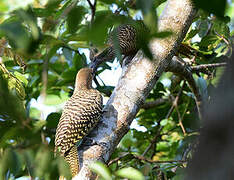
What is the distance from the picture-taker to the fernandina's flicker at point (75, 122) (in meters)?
3.46

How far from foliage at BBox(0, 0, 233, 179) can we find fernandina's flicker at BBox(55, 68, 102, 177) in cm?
14

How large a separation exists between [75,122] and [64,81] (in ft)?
5.38

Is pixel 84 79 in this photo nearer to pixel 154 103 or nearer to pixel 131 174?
pixel 154 103

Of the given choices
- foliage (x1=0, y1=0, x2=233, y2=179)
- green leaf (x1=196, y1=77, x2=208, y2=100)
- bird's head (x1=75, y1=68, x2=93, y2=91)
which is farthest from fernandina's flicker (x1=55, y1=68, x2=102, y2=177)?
green leaf (x1=196, y1=77, x2=208, y2=100)

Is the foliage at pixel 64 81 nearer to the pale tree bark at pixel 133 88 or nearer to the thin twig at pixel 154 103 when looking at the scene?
the thin twig at pixel 154 103

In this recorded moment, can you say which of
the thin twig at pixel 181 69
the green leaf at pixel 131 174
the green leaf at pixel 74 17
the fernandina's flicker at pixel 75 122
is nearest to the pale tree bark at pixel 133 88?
the fernandina's flicker at pixel 75 122

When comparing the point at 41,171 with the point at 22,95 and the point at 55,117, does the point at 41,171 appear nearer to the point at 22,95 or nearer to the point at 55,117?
the point at 22,95

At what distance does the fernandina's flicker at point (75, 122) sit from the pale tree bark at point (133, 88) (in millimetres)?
216

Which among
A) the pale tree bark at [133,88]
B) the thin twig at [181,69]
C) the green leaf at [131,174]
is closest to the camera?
the green leaf at [131,174]

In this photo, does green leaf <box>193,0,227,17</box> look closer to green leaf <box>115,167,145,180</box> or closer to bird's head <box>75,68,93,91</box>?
green leaf <box>115,167,145,180</box>

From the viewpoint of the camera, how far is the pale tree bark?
306cm

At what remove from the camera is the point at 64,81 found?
533 cm

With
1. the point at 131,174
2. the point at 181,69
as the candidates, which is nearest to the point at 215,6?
the point at 131,174

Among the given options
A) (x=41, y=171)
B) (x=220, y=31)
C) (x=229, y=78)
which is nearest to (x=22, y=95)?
(x=41, y=171)
